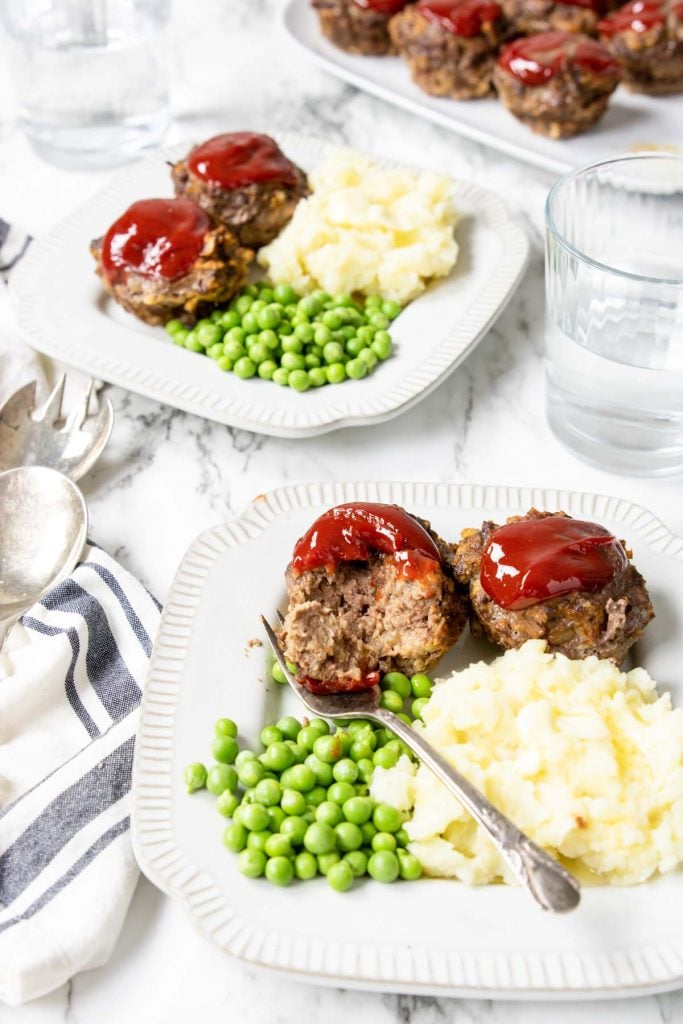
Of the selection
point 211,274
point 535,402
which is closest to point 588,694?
point 535,402

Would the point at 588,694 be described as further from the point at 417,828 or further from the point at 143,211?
the point at 143,211

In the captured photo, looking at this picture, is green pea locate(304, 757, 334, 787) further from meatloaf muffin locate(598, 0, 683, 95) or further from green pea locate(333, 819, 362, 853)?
meatloaf muffin locate(598, 0, 683, 95)

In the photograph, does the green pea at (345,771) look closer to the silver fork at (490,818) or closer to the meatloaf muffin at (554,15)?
the silver fork at (490,818)

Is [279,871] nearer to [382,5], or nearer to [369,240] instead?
[369,240]

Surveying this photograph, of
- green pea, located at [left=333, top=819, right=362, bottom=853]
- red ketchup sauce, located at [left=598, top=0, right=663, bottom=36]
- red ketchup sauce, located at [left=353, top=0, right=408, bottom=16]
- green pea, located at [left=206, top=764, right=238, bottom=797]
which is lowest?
green pea, located at [left=333, top=819, right=362, bottom=853]

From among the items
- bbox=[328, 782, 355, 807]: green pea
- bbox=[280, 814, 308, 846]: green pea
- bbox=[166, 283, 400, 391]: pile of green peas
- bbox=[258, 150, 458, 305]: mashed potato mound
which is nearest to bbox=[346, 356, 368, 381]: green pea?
bbox=[166, 283, 400, 391]: pile of green peas
